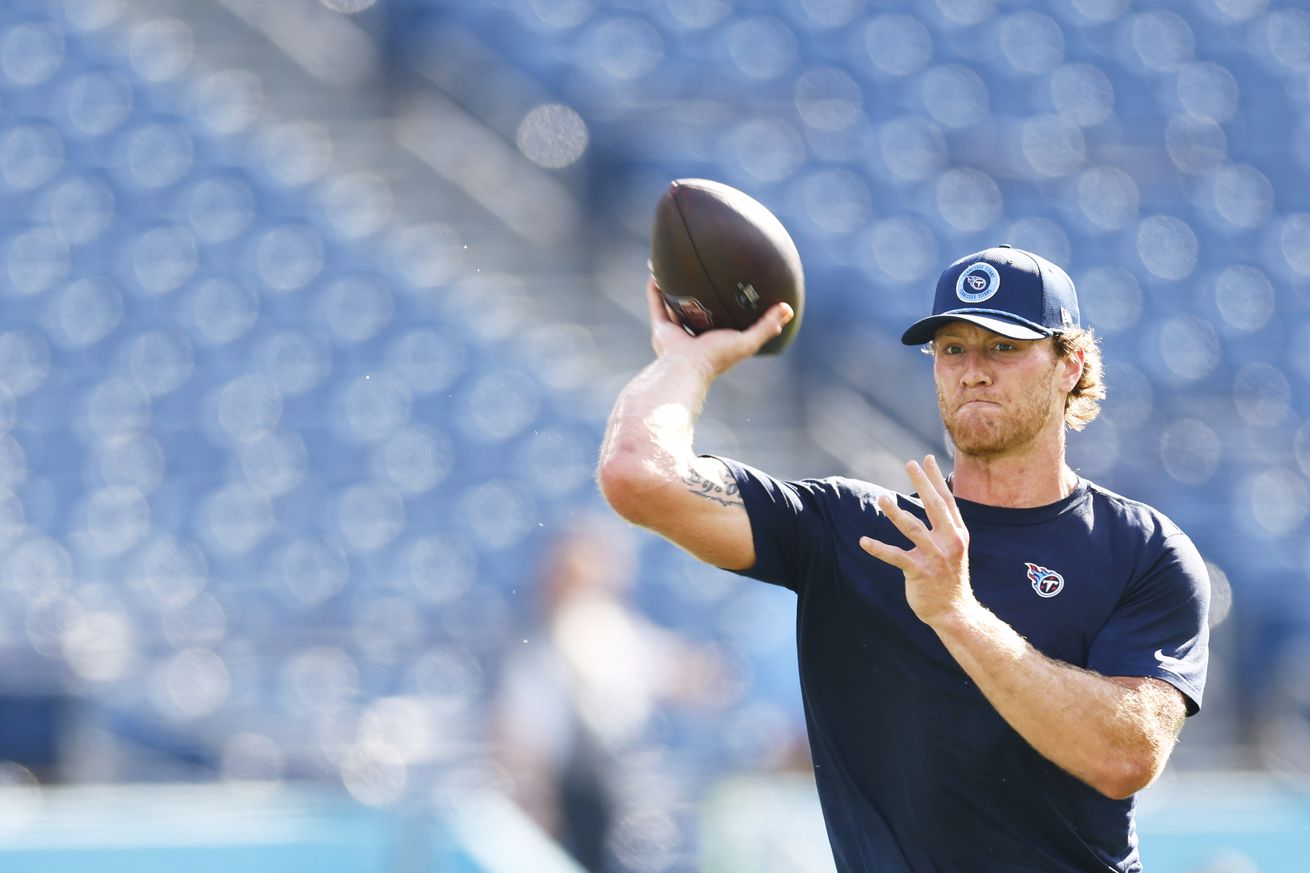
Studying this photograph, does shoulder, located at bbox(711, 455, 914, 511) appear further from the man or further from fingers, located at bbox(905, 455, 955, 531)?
fingers, located at bbox(905, 455, 955, 531)

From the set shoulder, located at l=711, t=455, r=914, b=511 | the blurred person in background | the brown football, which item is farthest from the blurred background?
shoulder, located at l=711, t=455, r=914, b=511

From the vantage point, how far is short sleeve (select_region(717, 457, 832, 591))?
10.0ft

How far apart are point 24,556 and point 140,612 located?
83 centimetres

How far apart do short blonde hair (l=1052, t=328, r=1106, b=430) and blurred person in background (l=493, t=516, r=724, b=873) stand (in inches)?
136

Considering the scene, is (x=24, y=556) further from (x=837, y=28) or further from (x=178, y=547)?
(x=837, y=28)

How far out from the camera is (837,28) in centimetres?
1076

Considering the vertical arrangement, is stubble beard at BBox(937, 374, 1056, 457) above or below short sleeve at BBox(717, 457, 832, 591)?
above

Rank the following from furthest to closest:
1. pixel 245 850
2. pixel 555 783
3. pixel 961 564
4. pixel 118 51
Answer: pixel 118 51
pixel 555 783
pixel 245 850
pixel 961 564

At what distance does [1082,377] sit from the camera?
3.28 meters

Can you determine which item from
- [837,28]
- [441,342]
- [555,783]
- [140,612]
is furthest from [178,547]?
[837,28]

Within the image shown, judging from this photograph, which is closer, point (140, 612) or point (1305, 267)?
point (140, 612)

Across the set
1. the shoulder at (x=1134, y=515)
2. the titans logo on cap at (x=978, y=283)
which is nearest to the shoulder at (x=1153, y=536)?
the shoulder at (x=1134, y=515)

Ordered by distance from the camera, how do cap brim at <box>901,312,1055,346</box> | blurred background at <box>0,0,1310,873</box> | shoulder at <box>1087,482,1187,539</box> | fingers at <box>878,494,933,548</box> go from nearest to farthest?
fingers at <box>878,494,933,548</box>, cap brim at <box>901,312,1055,346</box>, shoulder at <box>1087,482,1187,539</box>, blurred background at <box>0,0,1310,873</box>

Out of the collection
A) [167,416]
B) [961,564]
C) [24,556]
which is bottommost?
[24,556]
